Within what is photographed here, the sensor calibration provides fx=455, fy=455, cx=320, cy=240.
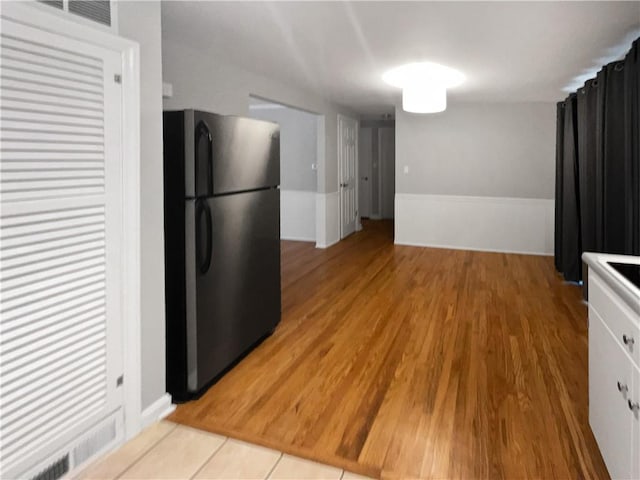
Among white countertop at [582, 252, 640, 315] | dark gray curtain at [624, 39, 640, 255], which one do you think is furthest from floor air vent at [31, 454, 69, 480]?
dark gray curtain at [624, 39, 640, 255]

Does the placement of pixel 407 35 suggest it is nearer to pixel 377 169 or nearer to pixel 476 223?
pixel 476 223

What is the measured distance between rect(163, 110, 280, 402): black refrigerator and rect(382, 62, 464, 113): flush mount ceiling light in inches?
77.2

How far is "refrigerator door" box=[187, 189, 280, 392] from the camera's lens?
2.45 m

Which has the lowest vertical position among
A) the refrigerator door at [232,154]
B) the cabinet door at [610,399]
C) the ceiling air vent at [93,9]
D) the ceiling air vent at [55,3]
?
the cabinet door at [610,399]

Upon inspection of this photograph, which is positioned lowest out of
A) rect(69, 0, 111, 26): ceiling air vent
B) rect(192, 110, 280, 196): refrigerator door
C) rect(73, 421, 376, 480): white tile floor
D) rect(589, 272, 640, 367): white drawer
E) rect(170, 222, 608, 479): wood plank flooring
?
rect(73, 421, 376, 480): white tile floor

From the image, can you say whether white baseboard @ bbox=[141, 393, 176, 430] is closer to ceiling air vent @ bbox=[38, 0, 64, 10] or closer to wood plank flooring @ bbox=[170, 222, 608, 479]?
wood plank flooring @ bbox=[170, 222, 608, 479]

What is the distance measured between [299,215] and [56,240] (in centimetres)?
590

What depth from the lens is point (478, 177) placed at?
21.8ft

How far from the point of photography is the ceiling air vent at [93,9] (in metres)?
1.72

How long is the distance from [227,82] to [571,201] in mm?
3578

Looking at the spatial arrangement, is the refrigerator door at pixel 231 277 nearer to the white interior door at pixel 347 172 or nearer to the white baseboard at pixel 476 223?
the white baseboard at pixel 476 223

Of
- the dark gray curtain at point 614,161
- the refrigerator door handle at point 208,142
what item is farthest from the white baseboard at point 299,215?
the refrigerator door handle at point 208,142

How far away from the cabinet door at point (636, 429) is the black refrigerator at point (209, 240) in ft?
6.35

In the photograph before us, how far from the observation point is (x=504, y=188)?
257 inches
